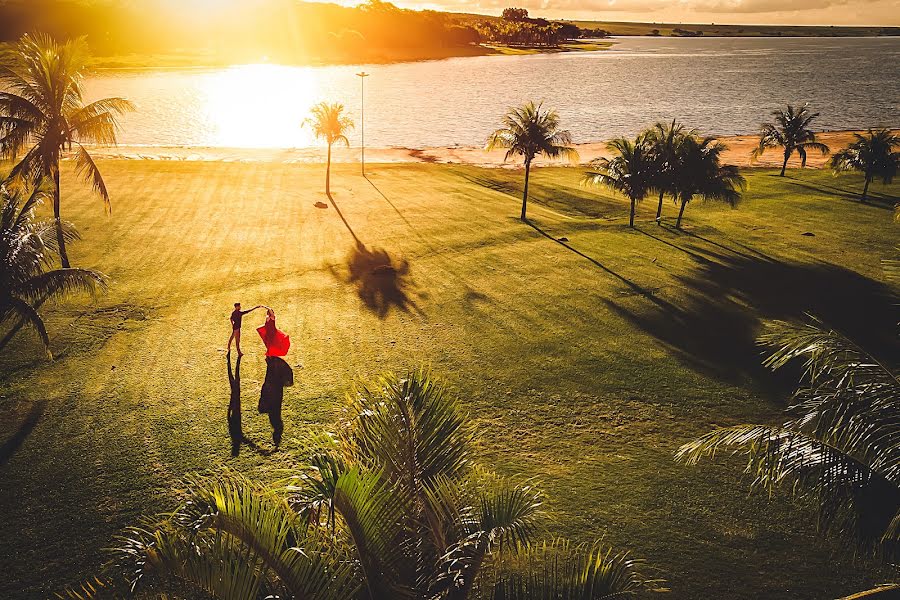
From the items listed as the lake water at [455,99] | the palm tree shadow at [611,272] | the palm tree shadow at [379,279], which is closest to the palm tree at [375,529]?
the palm tree shadow at [379,279]

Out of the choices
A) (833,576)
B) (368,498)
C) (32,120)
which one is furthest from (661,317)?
(32,120)

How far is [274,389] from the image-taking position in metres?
14.9

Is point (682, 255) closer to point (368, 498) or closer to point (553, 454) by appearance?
point (553, 454)

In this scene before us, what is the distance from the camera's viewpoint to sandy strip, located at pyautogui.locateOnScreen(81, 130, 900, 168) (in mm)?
57831

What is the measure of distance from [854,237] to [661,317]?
751 inches

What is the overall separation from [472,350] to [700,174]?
20936mm

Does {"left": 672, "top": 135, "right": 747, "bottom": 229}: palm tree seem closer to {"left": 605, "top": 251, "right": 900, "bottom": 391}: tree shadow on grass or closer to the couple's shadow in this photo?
{"left": 605, "top": 251, "right": 900, "bottom": 391}: tree shadow on grass

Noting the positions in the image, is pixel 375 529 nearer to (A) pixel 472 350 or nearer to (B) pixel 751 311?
(A) pixel 472 350

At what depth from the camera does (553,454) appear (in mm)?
14188

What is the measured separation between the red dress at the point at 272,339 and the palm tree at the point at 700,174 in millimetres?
26329

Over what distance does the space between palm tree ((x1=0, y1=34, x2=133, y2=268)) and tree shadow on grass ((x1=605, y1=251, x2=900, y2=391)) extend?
2291cm

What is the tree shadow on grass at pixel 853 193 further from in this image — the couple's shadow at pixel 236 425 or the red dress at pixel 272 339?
the couple's shadow at pixel 236 425

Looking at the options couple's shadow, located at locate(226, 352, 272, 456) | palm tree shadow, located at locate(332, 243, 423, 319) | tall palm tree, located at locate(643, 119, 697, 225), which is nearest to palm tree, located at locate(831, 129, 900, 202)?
tall palm tree, located at locate(643, 119, 697, 225)

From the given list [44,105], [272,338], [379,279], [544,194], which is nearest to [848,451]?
[272,338]
